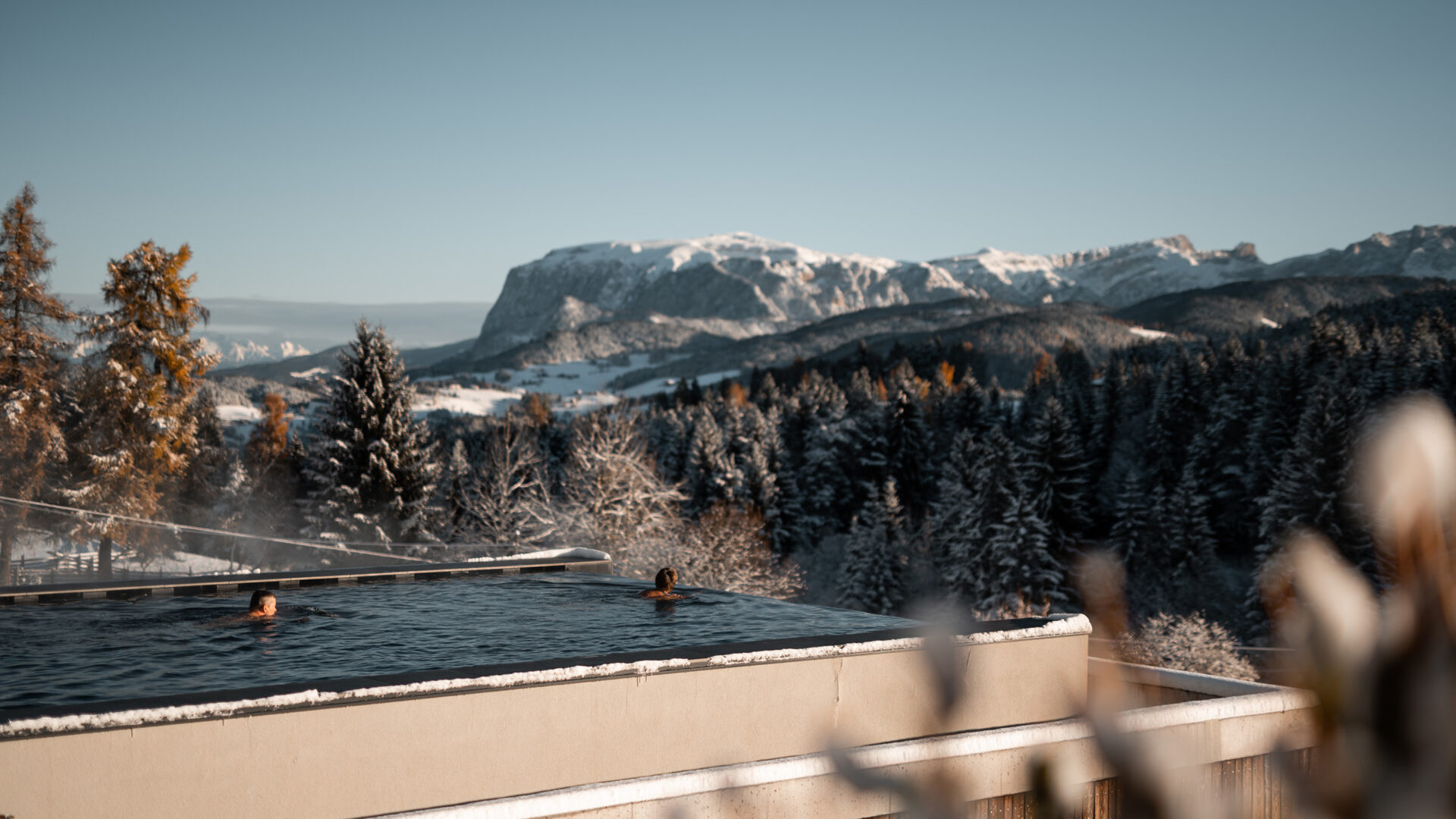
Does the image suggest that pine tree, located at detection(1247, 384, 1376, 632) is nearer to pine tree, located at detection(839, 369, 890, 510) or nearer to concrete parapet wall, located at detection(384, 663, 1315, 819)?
pine tree, located at detection(839, 369, 890, 510)

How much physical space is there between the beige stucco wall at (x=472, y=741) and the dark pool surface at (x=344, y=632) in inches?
32.2

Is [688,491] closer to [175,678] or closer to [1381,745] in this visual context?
[175,678]

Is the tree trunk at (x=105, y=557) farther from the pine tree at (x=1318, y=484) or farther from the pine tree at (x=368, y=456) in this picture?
the pine tree at (x=1318, y=484)

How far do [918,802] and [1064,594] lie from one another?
47.6 meters

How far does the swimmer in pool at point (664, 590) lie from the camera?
11755 millimetres

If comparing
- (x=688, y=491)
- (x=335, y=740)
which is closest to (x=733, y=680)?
(x=335, y=740)

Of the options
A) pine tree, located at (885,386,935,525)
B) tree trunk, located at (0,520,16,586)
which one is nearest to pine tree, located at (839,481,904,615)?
pine tree, located at (885,386,935,525)

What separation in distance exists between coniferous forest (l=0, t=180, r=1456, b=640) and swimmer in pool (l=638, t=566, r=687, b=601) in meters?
19.2

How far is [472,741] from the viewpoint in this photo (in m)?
6.46

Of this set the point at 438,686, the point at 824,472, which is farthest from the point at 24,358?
the point at 824,472

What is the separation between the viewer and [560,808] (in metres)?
5.80

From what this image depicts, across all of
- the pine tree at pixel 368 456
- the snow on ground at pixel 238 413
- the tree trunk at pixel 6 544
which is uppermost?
the pine tree at pixel 368 456

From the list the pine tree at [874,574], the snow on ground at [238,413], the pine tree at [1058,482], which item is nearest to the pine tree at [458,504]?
the pine tree at [874,574]

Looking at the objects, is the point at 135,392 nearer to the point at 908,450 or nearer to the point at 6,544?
the point at 6,544
